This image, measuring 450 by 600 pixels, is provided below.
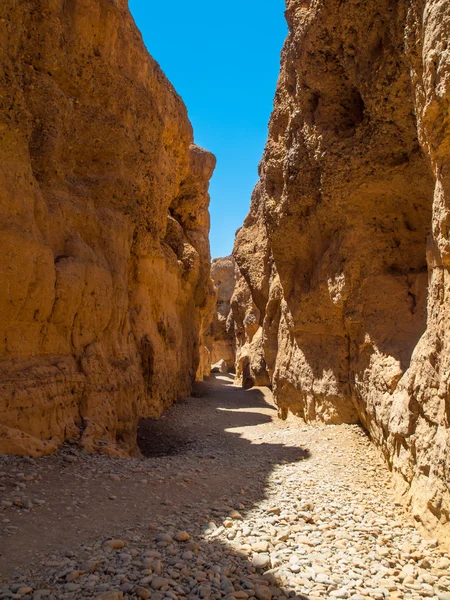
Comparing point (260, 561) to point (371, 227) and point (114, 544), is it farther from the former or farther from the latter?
point (371, 227)

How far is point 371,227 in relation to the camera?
8.98m

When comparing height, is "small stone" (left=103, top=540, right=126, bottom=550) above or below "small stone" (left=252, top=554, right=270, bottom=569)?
above

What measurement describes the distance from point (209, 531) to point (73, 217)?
19.7 ft

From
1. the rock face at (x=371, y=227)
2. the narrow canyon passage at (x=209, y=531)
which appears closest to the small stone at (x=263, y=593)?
the narrow canyon passage at (x=209, y=531)

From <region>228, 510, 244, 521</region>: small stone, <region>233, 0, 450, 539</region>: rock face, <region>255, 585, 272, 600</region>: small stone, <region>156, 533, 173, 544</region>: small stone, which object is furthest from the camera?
<region>228, 510, 244, 521</region>: small stone

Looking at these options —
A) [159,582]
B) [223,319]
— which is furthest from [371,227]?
[223,319]

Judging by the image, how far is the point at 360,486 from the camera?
6457 mm

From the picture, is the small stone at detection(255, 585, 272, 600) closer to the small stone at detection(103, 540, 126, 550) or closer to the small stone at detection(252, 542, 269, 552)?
the small stone at detection(252, 542, 269, 552)

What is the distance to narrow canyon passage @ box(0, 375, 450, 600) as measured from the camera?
12.0ft

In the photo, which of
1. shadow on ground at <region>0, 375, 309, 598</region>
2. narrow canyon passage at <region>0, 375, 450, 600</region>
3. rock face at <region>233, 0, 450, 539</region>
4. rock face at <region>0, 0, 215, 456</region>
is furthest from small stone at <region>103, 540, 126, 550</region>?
rock face at <region>233, 0, 450, 539</region>

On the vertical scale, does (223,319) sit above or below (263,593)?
above

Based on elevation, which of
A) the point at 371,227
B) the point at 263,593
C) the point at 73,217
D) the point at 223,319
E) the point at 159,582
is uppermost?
the point at 223,319

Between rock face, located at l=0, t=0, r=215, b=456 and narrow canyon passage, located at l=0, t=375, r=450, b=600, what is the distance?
104 centimetres

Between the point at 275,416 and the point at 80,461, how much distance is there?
8886 millimetres
